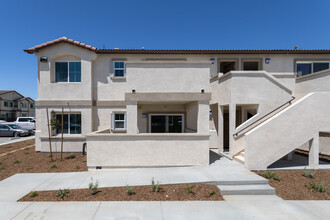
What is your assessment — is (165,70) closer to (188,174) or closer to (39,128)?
(188,174)

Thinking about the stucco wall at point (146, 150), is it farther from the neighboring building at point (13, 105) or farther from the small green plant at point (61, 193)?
the neighboring building at point (13, 105)

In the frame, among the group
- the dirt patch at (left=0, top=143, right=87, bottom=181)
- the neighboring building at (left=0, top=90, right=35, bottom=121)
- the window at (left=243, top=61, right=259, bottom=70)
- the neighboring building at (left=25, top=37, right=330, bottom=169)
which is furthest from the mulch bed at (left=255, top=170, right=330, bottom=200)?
the neighboring building at (left=0, top=90, right=35, bottom=121)

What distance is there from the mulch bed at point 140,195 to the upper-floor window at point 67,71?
27.3 ft

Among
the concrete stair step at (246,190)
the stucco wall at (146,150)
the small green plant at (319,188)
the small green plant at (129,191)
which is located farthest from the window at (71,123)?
the small green plant at (319,188)

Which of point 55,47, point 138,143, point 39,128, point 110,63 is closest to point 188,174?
point 138,143

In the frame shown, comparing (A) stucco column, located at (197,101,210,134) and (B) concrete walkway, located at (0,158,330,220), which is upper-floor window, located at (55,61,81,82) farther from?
(A) stucco column, located at (197,101,210,134)

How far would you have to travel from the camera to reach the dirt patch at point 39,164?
8.30m

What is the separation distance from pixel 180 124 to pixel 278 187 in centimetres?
745

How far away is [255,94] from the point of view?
9.54 metres

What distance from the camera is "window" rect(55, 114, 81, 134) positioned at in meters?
11.9

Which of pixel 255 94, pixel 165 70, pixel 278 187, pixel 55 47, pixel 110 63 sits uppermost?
pixel 55 47

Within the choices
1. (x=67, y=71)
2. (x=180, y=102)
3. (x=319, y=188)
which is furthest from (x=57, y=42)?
(x=319, y=188)

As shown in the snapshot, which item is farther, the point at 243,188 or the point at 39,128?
the point at 39,128

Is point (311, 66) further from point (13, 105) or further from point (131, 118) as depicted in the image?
point (13, 105)
